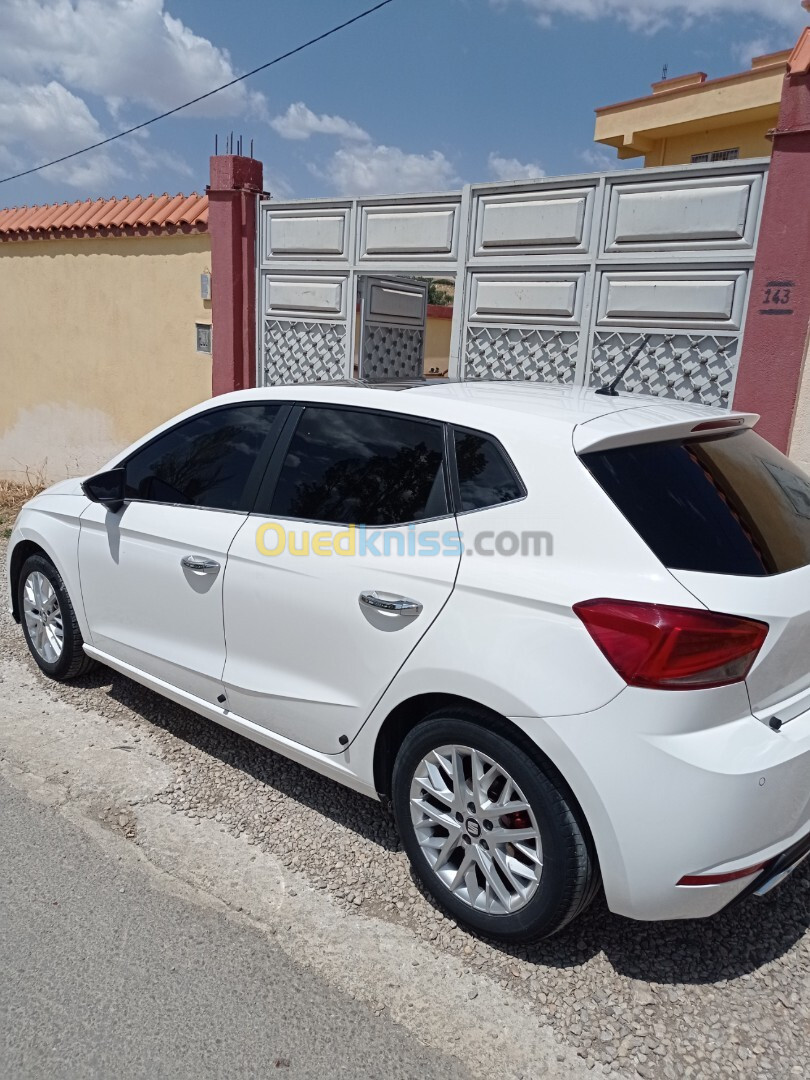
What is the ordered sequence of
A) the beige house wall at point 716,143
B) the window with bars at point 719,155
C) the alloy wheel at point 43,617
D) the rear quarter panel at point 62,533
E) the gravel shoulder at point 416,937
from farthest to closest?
1. the window with bars at point 719,155
2. the beige house wall at point 716,143
3. the alloy wheel at point 43,617
4. the rear quarter panel at point 62,533
5. the gravel shoulder at point 416,937

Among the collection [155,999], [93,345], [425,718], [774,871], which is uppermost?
[93,345]

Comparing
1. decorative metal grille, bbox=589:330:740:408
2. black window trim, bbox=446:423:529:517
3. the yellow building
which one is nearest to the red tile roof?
decorative metal grille, bbox=589:330:740:408

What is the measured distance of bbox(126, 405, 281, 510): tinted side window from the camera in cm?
332

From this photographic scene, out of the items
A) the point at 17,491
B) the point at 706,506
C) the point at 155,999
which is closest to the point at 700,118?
the point at 17,491

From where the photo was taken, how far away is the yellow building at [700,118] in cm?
1361

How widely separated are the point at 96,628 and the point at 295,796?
1337 millimetres

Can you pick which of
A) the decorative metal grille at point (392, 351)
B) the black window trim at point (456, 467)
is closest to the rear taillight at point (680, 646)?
the black window trim at point (456, 467)

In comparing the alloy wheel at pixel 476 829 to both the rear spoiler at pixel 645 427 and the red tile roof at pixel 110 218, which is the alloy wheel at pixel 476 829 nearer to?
the rear spoiler at pixel 645 427

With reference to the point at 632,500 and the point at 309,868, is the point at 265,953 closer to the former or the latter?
the point at 309,868

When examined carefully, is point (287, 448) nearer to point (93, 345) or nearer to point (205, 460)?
point (205, 460)

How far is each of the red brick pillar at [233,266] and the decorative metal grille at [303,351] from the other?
8.5 inches

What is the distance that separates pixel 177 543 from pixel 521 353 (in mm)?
3753

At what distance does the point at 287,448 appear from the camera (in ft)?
10.5

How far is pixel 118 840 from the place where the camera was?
3.09m
